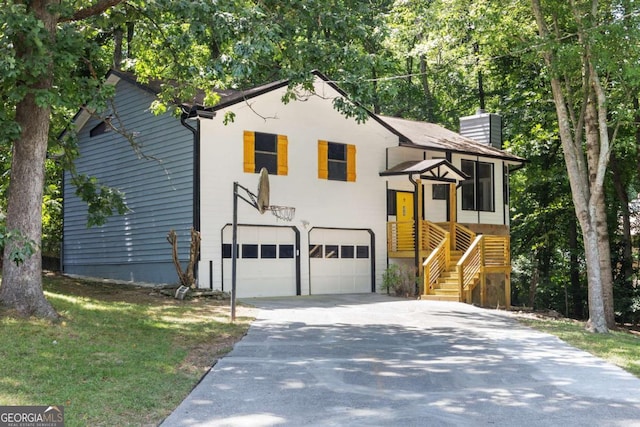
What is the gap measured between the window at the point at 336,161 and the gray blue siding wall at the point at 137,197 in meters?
4.30

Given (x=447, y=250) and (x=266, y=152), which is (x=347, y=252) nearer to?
(x=447, y=250)

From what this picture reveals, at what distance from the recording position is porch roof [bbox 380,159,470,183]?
21.9 m

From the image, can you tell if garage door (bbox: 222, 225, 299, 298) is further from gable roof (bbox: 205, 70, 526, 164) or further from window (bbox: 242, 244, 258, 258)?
gable roof (bbox: 205, 70, 526, 164)

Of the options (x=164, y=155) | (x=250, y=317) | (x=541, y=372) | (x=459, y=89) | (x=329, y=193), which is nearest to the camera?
(x=541, y=372)

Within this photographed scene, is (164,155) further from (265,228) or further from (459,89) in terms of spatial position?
(459,89)

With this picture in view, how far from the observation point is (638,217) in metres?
30.3

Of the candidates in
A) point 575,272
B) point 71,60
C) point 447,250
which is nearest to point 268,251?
point 447,250

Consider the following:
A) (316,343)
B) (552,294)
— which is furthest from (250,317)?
(552,294)

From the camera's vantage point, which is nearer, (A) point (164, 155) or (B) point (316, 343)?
(B) point (316, 343)

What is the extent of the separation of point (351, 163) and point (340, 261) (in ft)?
10.2

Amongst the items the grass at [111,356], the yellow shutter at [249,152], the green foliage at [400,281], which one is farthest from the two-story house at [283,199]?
the grass at [111,356]

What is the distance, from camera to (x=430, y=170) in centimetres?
2217

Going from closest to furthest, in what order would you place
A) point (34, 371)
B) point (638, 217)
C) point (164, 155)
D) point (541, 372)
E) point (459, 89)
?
point (34, 371) → point (541, 372) → point (164, 155) → point (638, 217) → point (459, 89)

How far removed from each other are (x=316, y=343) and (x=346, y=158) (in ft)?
37.4
